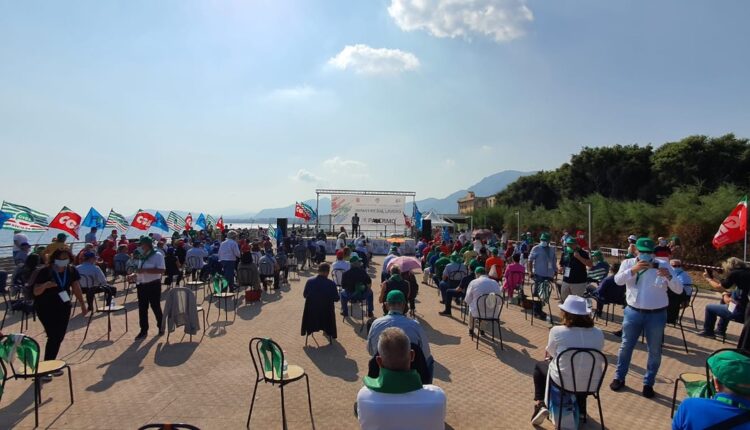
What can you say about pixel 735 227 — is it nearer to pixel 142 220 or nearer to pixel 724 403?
pixel 724 403

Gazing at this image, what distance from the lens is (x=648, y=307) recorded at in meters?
4.61

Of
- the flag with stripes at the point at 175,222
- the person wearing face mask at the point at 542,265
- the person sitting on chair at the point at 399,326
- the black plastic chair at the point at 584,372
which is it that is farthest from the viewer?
the flag with stripes at the point at 175,222

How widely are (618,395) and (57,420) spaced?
19.3 feet

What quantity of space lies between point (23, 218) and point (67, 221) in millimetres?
→ 1305

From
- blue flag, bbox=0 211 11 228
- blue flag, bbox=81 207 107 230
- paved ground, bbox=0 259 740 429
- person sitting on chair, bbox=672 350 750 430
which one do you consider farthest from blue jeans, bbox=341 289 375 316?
blue flag, bbox=81 207 107 230

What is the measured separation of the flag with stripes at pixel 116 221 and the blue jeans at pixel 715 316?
2094cm

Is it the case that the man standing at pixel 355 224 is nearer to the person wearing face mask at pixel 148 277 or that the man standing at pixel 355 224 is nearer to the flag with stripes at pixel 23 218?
the flag with stripes at pixel 23 218

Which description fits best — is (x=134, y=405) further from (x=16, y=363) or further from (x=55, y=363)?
(x=16, y=363)

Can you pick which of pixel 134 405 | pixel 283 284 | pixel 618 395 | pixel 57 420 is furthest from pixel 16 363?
pixel 283 284

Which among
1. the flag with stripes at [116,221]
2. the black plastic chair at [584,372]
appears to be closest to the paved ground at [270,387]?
the black plastic chair at [584,372]

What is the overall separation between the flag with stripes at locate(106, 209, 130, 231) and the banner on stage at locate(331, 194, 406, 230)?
13797 millimetres

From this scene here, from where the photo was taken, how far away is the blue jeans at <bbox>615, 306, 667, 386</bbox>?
180 inches

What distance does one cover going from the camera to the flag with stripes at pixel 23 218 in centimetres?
1280

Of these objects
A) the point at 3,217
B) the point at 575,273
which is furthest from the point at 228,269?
the point at 3,217
